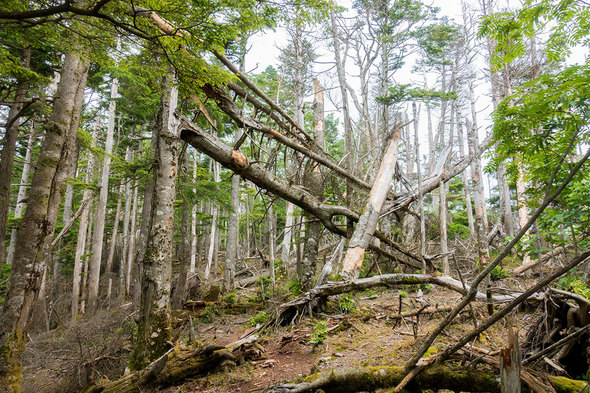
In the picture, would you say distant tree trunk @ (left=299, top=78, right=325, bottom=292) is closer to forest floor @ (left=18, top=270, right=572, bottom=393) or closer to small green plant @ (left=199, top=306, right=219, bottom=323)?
forest floor @ (left=18, top=270, right=572, bottom=393)

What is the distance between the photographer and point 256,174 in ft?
17.7

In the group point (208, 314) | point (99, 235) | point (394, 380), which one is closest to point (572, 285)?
point (394, 380)

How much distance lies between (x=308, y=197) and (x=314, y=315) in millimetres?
2527

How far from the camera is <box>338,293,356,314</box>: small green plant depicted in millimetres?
5816

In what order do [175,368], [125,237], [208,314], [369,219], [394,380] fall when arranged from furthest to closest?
[125,237]
[208,314]
[369,219]
[175,368]
[394,380]

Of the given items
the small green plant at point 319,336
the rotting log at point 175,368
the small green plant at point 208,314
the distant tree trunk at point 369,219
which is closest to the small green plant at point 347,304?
the distant tree trunk at point 369,219

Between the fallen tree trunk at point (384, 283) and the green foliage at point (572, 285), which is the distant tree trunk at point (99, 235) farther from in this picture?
the green foliage at point (572, 285)

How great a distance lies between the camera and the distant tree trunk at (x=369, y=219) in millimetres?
5730

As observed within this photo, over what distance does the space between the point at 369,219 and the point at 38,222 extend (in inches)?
244

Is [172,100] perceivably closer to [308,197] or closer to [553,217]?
[308,197]

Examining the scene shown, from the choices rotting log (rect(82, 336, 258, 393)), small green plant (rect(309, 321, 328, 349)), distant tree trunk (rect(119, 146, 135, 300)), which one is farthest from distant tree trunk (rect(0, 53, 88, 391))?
distant tree trunk (rect(119, 146, 135, 300))

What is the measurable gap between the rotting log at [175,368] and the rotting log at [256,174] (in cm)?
280

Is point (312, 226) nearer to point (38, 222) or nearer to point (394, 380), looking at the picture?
point (394, 380)

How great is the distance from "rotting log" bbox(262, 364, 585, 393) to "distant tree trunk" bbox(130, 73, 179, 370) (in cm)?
226
